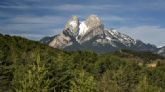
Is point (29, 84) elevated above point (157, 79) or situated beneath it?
elevated above

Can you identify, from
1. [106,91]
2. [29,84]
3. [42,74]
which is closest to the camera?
[29,84]

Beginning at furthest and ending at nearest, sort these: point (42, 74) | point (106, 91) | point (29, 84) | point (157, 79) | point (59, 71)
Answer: point (157, 79) → point (106, 91) → point (59, 71) → point (42, 74) → point (29, 84)

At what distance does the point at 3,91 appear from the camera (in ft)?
297

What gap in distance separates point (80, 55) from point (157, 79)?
36686mm

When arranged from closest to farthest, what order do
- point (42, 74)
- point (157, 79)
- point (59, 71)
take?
1. point (42, 74)
2. point (59, 71)
3. point (157, 79)

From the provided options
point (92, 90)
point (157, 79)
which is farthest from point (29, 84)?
point (157, 79)

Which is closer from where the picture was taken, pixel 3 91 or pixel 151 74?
pixel 3 91

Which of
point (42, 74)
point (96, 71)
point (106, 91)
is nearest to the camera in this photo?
point (42, 74)

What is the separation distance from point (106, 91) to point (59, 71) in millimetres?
14736

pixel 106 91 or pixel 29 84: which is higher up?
pixel 29 84

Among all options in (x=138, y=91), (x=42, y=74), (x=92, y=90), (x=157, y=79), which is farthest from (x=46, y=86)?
(x=157, y=79)

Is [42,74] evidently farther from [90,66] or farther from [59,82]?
[90,66]

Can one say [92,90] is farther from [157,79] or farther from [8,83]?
[157,79]

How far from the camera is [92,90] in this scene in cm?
7381
